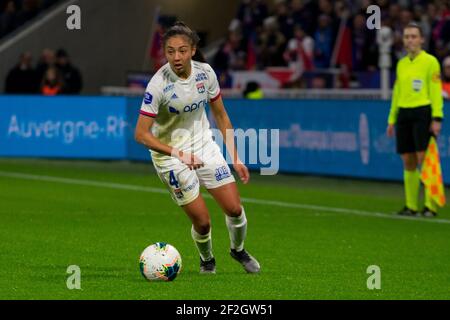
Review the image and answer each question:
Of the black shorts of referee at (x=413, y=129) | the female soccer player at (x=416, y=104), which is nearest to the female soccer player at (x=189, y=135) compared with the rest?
the female soccer player at (x=416, y=104)

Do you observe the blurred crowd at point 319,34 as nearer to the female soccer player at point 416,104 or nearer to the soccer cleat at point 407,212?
the soccer cleat at point 407,212

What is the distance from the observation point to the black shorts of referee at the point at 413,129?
666 inches

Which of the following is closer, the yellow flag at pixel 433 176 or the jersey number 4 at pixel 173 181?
the jersey number 4 at pixel 173 181

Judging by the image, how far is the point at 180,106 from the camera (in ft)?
36.0

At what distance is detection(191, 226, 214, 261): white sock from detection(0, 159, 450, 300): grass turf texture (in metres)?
0.20

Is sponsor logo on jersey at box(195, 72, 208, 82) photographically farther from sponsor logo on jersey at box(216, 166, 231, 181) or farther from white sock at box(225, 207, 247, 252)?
white sock at box(225, 207, 247, 252)

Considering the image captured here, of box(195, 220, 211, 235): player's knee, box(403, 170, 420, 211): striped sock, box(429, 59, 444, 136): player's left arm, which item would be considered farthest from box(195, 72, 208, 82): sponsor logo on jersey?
box(403, 170, 420, 211): striped sock

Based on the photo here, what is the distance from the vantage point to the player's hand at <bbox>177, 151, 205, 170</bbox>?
10.5 metres

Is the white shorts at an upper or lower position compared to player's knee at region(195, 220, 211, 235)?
upper

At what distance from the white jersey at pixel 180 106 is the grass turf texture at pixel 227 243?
1153 millimetres

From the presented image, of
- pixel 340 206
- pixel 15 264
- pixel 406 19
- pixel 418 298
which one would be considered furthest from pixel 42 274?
pixel 406 19

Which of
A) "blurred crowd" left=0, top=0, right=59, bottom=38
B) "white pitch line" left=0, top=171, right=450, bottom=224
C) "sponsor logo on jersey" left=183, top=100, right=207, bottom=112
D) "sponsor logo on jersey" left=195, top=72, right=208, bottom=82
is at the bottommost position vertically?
"white pitch line" left=0, top=171, right=450, bottom=224
